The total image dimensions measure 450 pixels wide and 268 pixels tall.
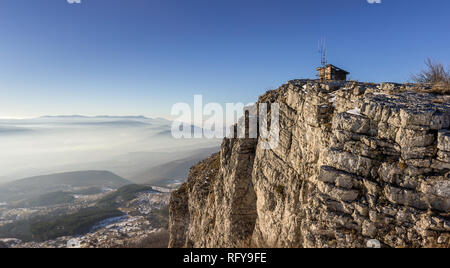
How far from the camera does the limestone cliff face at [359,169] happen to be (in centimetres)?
964

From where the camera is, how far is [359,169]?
11.3 m

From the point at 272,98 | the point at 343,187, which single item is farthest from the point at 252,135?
the point at 343,187

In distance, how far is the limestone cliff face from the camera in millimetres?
9641

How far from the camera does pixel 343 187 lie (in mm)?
11359

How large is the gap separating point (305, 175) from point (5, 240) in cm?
27565

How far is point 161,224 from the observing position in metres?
181

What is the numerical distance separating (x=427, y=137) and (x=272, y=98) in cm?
1435
